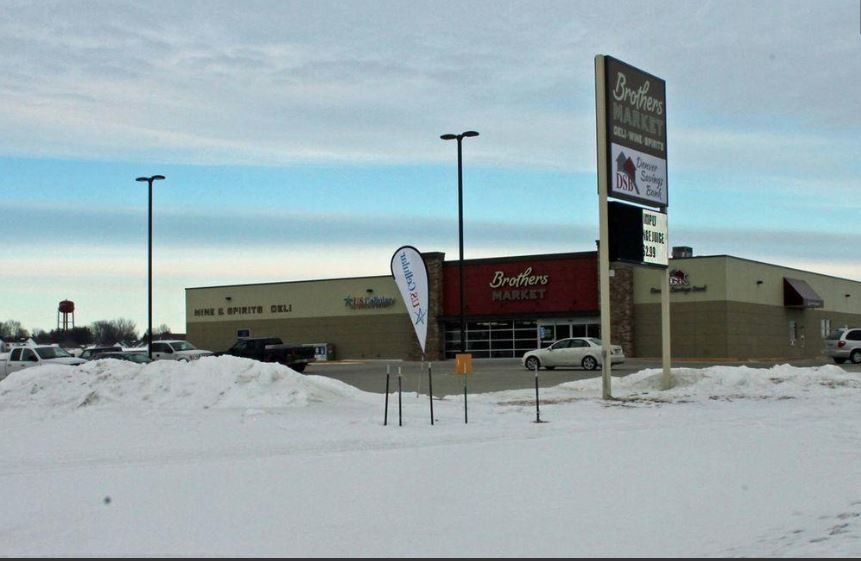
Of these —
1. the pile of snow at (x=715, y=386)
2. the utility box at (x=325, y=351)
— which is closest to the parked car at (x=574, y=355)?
the pile of snow at (x=715, y=386)

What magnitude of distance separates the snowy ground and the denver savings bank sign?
29396 millimetres

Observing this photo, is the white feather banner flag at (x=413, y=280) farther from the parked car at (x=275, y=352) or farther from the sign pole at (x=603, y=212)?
the parked car at (x=275, y=352)

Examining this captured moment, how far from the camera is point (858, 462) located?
41.3ft

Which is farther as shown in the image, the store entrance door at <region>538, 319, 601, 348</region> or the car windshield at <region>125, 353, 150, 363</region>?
the store entrance door at <region>538, 319, 601, 348</region>

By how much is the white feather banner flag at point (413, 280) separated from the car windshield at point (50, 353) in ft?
57.5

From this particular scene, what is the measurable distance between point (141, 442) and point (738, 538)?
31.5 ft

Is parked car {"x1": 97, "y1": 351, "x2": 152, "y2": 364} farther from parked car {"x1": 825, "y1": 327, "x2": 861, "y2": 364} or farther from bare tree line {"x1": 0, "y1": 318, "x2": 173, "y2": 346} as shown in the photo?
bare tree line {"x1": 0, "y1": 318, "x2": 173, "y2": 346}

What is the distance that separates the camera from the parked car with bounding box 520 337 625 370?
37.6 metres

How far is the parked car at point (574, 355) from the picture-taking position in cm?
3756

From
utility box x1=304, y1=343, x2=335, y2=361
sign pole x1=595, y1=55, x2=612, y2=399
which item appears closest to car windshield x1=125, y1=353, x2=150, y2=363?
sign pole x1=595, y1=55, x2=612, y2=399

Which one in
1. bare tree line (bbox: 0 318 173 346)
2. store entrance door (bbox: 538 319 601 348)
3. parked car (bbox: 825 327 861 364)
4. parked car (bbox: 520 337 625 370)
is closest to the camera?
parked car (bbox: 520 337 625 370)

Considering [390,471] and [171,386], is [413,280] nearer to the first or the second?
[171,386]

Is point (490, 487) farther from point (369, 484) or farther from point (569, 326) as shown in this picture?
point (569, 326)

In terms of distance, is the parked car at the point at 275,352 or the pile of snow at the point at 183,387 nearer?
the pile of snow at the point at 183,387
